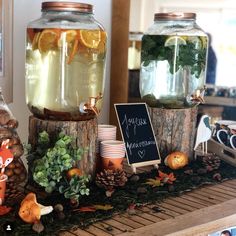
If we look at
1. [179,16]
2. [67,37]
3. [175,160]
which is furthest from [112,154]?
[179,16]

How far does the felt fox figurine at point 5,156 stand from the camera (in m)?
0.99

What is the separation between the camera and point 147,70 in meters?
1.45

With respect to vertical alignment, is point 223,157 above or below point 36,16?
below

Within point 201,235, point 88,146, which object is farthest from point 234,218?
point 88,146

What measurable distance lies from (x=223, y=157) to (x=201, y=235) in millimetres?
506

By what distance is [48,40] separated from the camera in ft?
3.63

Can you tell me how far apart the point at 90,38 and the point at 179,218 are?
465mm

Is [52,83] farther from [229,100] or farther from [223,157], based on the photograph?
[229,100]

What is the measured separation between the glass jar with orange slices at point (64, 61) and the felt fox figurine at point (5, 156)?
0.19 meters

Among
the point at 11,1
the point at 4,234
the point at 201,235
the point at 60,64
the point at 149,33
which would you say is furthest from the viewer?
the point at 149,33

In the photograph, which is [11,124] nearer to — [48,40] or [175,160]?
[48,40]

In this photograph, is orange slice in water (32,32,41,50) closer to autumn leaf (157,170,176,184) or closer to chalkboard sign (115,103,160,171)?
chalkboard sign (115,103,160,171)

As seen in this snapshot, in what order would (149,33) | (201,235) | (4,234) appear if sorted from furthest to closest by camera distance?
(149,33), (201,235), (4,234)

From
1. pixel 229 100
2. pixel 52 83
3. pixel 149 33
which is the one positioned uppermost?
pixel 149 33
